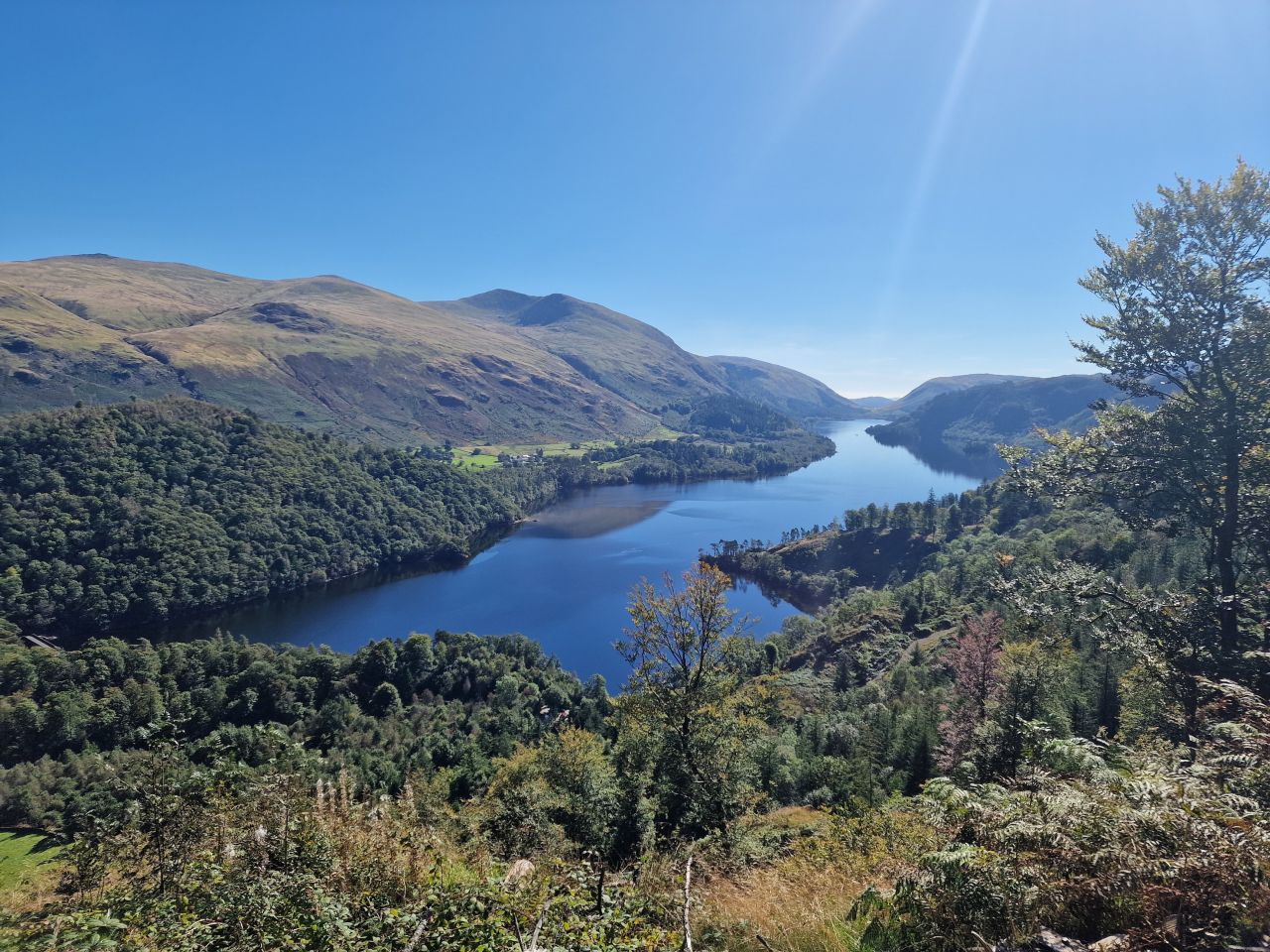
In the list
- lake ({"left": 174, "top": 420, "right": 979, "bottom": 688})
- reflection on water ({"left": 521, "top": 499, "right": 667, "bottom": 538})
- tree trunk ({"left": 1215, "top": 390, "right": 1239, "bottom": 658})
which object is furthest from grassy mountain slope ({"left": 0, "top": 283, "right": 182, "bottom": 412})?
tree trunk ({"left": 1215, "top": 390, "right": 1239, "bottom": 658})

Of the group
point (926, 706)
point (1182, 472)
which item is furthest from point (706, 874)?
point (926, 706)

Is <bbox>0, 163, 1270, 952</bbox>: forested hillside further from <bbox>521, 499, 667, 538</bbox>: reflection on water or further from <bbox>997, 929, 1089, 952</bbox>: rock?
<bbox>521, 499, 667, 538</bbox>: reflection on water

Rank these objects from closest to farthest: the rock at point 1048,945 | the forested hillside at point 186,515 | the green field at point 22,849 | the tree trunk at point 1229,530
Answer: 1. the rock at point 1048,945
2. the tree trunk at point 1229,530
3. the green field at point 22,849
4. the forested hillside at point 186,515

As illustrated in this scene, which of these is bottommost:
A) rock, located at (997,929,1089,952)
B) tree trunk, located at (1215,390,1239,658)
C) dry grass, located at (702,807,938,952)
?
dry grass, located at (702,807,938,952)

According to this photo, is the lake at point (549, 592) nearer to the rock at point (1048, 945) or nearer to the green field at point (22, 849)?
the green field at point (22, 849)

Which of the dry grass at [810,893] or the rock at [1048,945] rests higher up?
the rock at [1048,945]

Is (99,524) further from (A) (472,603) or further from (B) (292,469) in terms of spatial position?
(A) (472,603)

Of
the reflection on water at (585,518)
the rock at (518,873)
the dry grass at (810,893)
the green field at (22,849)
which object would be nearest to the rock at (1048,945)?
the dry grass at (810,893)

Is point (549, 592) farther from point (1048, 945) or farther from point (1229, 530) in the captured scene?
point (1048, 945)

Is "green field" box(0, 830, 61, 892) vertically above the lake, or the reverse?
"green field" box(0, 830, 61, 892)

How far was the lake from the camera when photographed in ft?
268

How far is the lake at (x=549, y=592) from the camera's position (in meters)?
81.8

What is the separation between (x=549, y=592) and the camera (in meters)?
99.9

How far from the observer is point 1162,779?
185 inches
